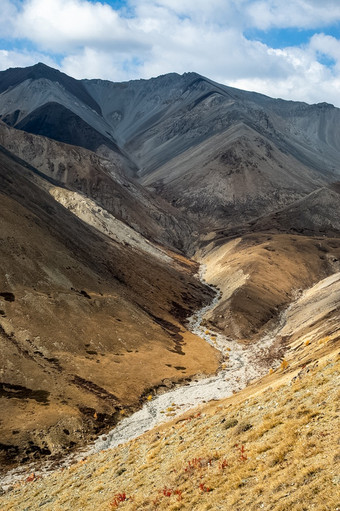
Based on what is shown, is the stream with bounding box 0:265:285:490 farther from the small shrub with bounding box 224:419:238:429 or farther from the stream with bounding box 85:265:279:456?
the small shrub with bounding box 224:419:238:429

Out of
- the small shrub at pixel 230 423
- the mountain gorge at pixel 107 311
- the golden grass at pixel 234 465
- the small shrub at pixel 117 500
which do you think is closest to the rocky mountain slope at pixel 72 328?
the mountain gorge at pixel 107 311

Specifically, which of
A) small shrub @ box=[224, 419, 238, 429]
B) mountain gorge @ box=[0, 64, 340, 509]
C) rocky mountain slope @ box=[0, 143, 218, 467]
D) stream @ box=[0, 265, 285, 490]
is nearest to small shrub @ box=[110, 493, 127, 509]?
mountain gorge @ box=[0, 64, 340, 509]

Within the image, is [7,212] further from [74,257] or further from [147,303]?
[147,303]

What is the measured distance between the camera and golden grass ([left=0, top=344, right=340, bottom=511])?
16.0 m

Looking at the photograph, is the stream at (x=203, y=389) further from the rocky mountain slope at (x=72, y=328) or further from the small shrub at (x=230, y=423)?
the small shrub at (x=230, y=423)

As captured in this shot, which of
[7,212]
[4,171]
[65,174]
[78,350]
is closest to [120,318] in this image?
[78,350]

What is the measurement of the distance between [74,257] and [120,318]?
20.7 meters

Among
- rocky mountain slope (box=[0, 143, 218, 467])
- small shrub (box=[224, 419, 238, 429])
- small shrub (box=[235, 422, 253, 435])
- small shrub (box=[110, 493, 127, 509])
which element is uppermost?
small shrub (box=[235, 422, 253, 435])

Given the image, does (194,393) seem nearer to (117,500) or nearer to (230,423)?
(230,423)

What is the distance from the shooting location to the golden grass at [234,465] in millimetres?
16000

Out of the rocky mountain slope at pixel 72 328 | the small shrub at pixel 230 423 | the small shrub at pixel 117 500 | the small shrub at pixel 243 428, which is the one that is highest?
the small shrub at pixel 243 428

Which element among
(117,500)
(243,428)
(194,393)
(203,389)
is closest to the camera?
(117,500)

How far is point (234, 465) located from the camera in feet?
64.8

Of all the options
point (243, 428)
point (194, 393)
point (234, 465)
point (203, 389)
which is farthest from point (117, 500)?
point (203, 389)
